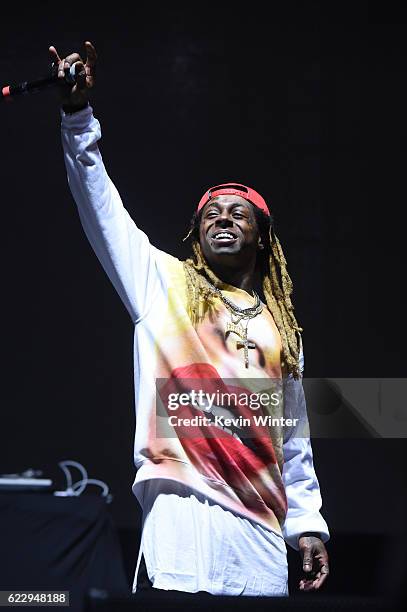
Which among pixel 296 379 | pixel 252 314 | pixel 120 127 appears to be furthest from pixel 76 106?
pixel 120 127

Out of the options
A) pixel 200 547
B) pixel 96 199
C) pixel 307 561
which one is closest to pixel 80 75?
pixel 96 199

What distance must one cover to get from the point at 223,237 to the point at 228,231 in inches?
1.0

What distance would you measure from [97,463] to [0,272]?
2.75 feet

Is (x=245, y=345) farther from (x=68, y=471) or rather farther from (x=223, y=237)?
(x=68, y=471)

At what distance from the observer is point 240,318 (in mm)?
2652

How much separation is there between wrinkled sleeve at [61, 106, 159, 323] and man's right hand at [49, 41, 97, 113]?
1.0 inches

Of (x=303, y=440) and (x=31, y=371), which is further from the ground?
(x=31, y=371)

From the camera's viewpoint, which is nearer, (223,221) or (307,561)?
(307,561)

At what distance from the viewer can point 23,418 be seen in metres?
4.20

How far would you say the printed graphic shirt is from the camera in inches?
95.2

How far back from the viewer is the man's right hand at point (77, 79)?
2338 mm

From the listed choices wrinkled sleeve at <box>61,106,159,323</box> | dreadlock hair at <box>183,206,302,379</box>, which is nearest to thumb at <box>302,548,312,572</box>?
dreadlock hair at <box>183,206,302,379</box>

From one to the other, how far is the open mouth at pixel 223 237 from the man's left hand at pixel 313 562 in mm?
755

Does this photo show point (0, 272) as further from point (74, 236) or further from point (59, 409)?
point (59, 409)
